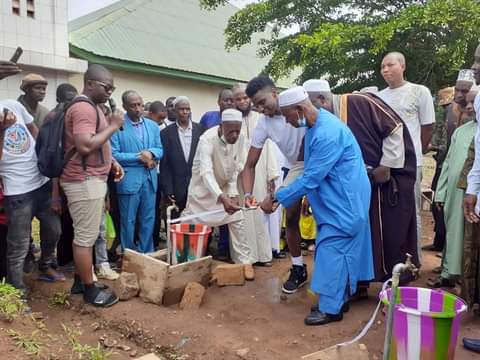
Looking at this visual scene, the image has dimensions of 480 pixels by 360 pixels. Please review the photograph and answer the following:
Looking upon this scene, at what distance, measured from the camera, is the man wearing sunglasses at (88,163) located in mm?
3693

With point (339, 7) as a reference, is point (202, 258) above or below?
below

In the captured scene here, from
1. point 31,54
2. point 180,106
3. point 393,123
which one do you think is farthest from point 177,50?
point 393,123

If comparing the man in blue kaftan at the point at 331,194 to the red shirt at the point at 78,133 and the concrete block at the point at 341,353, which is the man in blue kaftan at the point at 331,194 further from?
the red shirt at the point at 78,133

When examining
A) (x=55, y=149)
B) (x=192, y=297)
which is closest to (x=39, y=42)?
(x=55, y=149)

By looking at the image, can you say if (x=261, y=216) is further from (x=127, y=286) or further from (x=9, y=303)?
(x=9, y=303)

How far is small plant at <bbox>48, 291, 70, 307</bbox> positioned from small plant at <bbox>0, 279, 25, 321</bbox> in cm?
53

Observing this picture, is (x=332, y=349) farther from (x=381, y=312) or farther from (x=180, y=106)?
(x=180, y=106)

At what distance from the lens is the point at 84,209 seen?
3838 millimetres

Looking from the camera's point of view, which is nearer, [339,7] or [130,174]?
[130,174]

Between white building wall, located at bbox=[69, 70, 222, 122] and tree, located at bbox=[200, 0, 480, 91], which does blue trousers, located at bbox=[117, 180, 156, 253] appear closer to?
tree, located at bbox=[200, 0, 480, 91]

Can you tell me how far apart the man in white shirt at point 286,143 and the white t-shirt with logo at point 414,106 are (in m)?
0.95

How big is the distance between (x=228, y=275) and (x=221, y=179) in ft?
3.30

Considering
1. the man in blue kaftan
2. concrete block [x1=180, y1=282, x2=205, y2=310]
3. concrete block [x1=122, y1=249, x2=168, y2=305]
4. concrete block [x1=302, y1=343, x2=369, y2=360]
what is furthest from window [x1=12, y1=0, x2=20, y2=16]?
concrete block [x1=302, y1=343, x2=369, y2=360]

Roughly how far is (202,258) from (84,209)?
1124 mm
